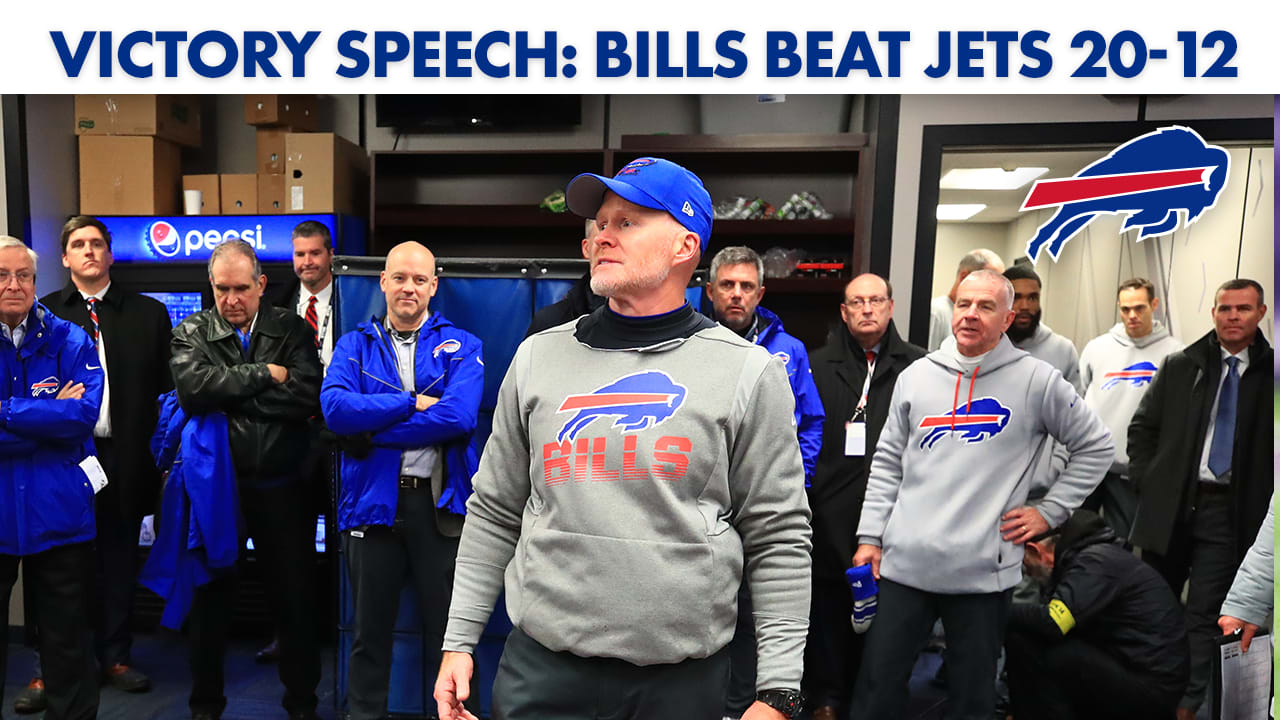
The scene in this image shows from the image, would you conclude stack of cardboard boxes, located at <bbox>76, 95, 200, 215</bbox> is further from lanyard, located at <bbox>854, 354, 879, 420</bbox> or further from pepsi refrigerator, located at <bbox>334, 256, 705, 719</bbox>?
lanyard, located at <bbox>854, 354, 879, 420</bbox>

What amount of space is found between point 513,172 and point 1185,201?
3.14 meters

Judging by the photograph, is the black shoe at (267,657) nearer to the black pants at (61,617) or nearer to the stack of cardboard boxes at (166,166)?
the black pants at (61,617)

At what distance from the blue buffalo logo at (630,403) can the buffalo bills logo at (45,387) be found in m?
1.92

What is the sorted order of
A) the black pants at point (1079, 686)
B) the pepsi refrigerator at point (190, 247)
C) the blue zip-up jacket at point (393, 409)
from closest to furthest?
the blue zip-up jacket at point (393, 409) < the black pants at point (1079, 686) < the pepsi refrigerator at point (190, 247)

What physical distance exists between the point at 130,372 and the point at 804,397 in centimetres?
238

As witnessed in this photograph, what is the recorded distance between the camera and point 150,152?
14.4 ft

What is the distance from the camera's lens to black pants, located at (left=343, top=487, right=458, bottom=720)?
107 inches

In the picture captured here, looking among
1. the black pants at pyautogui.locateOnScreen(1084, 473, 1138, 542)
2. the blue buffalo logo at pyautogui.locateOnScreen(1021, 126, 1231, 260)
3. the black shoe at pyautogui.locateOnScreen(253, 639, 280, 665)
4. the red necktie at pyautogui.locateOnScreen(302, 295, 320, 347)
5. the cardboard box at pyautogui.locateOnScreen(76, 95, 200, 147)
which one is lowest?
the black shoe at pyautogui.locateOnScreen(253, 639, 280, 665)

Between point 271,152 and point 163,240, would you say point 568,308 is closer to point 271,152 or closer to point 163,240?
point 271,152

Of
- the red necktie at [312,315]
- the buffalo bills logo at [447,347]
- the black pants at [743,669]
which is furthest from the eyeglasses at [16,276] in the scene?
the black pants at [743,669]

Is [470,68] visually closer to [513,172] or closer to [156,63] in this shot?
[156,63]

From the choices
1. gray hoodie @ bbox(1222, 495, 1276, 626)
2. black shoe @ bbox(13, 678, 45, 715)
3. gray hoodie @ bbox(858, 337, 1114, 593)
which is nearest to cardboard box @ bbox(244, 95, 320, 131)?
black shoe @ bbox(13, 678, 45, 715)

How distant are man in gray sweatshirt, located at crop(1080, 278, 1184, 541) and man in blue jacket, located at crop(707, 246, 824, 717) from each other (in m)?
1.45

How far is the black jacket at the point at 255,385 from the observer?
2727mm
